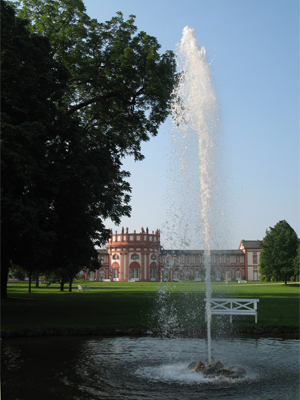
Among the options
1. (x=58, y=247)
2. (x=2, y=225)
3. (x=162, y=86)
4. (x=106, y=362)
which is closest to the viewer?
(x=106, y=362)

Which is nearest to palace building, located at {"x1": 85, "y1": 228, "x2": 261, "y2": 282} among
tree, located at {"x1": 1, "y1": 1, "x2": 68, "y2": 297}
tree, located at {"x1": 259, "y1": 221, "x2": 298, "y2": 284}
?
tree, located at {"x1": 259, "y1": 221, "x2": 298, "y2": 284}

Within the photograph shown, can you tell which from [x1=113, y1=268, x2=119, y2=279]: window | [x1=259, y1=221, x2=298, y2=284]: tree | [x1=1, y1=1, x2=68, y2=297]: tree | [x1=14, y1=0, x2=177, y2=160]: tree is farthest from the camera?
[x1=113, y1=268, x2=119, y2=279]: window

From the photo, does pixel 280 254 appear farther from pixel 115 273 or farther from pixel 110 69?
pixel 115 273

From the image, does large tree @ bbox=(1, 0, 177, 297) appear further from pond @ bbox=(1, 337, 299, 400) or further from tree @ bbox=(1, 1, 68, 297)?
pond @ bbox=(1, 337, 299, 400)

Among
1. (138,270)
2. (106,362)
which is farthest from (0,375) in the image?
(138,270)

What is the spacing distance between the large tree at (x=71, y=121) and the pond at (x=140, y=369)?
5359 mm

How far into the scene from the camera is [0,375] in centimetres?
732

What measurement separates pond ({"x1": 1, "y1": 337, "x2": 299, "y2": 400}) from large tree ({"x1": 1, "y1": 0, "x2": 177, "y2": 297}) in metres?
5.36

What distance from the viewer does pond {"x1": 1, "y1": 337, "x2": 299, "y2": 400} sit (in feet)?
21.0

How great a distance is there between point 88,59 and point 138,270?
294ft

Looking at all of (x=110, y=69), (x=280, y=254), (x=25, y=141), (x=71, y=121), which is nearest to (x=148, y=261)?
(x=280, y=254)

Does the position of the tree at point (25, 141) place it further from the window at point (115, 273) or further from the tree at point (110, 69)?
the window at point (115, 273)

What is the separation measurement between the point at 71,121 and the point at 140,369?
451 inches

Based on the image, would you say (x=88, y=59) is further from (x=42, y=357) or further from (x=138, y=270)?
(x=138, y=270)
